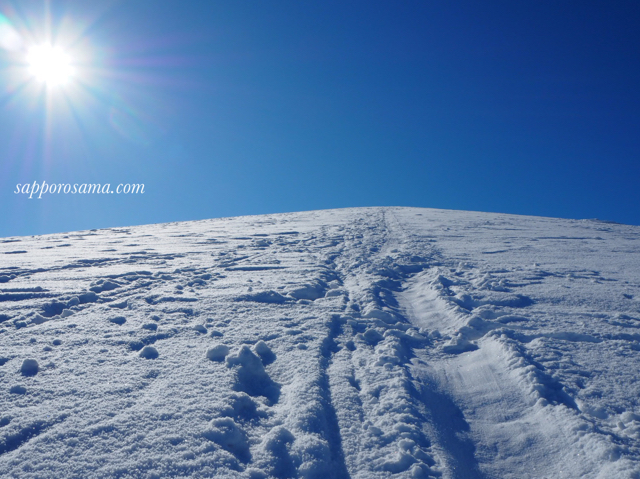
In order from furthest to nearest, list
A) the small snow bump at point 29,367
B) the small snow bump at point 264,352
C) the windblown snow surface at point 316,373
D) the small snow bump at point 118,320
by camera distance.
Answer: the small snow bump at point 118,320 → the small snow bump at point 264,352 → the small snow bump at point 29,367 → the windblown snow surface at point 316,373

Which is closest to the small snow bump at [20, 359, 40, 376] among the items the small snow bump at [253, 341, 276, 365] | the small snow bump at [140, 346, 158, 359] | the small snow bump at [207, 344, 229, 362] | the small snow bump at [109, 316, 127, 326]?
the small snow bump at [140, 346, 158, 359]

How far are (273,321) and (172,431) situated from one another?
182cm

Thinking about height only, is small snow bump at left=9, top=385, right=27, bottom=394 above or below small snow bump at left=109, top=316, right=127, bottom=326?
below

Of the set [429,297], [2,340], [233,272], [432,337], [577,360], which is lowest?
[577,360]

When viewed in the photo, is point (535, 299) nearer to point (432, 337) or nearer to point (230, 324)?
point (432, 337)

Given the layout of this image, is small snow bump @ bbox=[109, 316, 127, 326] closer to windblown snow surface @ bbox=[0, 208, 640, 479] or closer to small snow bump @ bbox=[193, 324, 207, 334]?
windblown snow surface @ bbox=[0, 208, 640, 479]

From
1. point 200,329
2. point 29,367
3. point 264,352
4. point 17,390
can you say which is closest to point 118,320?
point 200,329

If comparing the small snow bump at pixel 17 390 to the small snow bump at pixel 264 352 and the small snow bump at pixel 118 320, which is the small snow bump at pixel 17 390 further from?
the small snow bump at pixel 264 352

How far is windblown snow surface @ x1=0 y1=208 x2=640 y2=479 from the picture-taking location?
81.0 inches

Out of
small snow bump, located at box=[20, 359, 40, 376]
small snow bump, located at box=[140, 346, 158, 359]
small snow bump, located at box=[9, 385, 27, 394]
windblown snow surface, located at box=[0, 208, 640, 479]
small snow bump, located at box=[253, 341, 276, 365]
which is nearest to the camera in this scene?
windblown snow surface, located at box=[0, 208, 640, 479]

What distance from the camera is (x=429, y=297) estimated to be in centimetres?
502

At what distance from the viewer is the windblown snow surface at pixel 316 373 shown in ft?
6.75

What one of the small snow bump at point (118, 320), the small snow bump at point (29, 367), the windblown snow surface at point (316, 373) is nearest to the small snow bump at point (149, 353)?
the windblown snow surface at point (316, 373)

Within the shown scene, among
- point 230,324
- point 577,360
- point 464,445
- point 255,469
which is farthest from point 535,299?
point 255,469
